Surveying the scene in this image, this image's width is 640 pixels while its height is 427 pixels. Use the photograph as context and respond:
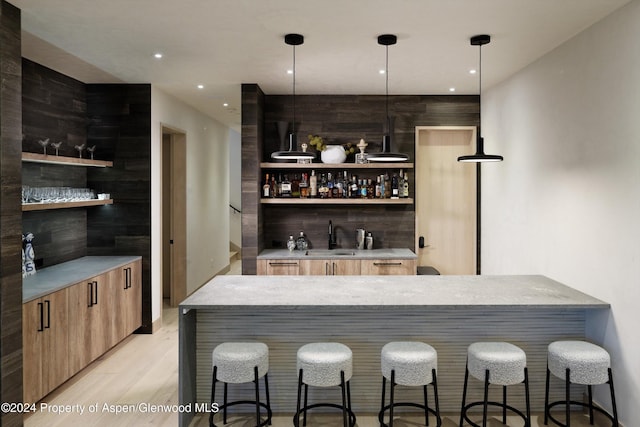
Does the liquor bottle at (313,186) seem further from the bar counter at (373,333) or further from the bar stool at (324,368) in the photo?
the bar stool at (324,368)

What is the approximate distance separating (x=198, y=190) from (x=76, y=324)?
344 cm

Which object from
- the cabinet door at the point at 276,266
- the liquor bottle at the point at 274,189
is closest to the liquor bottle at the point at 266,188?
the liquor bottle at the point at 274,189

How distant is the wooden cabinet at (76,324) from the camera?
3.26m

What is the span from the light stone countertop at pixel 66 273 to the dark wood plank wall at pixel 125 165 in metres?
0.24

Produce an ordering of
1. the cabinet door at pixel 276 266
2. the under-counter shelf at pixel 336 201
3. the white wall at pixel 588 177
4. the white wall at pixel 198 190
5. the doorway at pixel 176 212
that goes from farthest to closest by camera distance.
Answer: the doorway at pixel 176 212
the under-counter shelf at pixel 336 201
the white wall at pixel 198 190
the cabinet door at pixel 276 266
the white wall at pixel 588 177

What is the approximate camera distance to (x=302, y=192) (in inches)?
215

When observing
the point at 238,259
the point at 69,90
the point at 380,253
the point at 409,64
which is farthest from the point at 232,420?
the point at 238,259

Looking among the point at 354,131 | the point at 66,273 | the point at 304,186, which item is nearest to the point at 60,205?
the point at 66,273

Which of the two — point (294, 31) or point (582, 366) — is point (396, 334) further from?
point (294, 31)

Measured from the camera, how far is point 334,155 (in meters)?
5.38

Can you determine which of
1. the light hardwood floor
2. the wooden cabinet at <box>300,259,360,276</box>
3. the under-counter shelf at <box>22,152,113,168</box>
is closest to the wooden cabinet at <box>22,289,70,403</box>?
the light hardwood floor

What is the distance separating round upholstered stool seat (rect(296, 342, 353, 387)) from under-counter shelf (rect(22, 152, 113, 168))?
2545 millimetres

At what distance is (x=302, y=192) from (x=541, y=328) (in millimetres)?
2992

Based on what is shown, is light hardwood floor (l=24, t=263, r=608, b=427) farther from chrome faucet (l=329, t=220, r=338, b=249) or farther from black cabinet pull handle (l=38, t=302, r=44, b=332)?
chrome faucet (l=329, t=220, r=338, b=249)
